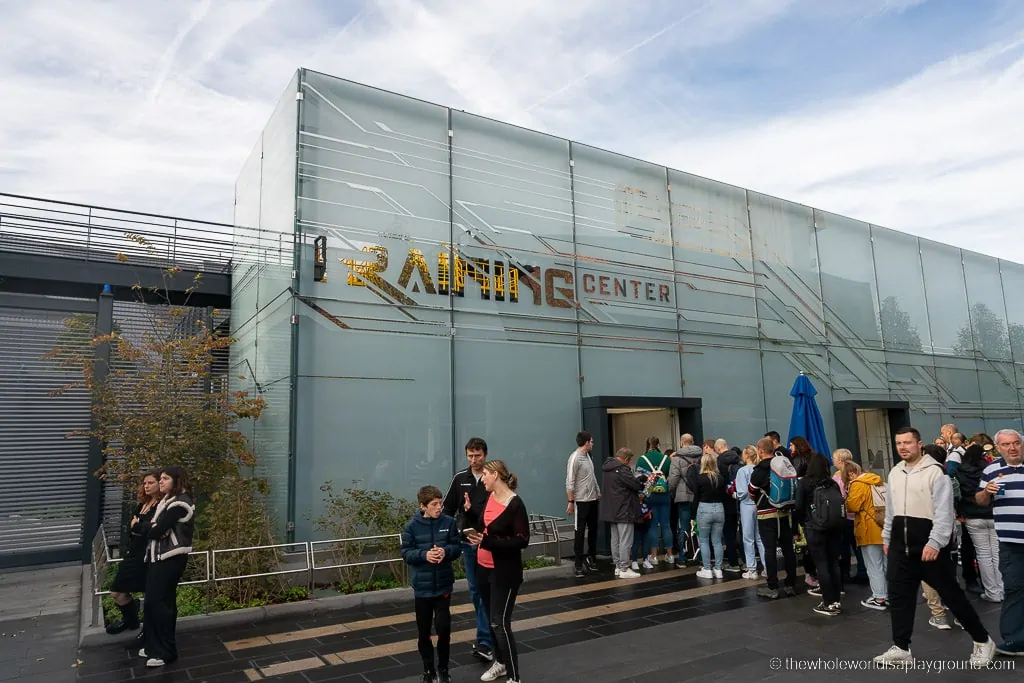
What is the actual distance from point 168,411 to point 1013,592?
1044 centimetres

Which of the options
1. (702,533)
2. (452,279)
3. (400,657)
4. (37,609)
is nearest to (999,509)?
(702,533)

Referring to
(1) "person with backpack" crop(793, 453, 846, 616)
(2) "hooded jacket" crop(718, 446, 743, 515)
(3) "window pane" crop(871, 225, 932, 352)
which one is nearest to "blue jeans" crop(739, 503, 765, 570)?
(2) "hooded jacket" crop(718, 446, 743, 515)

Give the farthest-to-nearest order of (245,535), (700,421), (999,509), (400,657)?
(700,421) < (245,535) < (400,657) < (999,509)

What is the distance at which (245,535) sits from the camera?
8.44 m

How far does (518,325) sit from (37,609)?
27.1 feet

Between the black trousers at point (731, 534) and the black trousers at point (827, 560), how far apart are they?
7.81ft

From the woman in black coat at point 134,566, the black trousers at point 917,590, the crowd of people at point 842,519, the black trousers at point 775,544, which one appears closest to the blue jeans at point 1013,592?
the crowd of people at point 842,519

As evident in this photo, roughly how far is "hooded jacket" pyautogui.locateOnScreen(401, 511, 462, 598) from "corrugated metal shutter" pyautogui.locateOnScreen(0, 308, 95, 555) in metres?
9.88

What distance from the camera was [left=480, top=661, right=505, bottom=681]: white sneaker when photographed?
5.47 metres

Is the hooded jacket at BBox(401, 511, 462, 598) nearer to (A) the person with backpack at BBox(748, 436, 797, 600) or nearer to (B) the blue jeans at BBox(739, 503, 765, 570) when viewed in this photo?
(A) the person with backpack at BBox(748, 436, 797, 600)

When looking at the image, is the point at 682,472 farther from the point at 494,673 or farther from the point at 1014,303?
the point at 1014,303

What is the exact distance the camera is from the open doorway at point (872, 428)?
16.5 meters

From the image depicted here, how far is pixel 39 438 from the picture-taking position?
485 inches

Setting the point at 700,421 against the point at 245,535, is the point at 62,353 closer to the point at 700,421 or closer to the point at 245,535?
the point at 245,535
